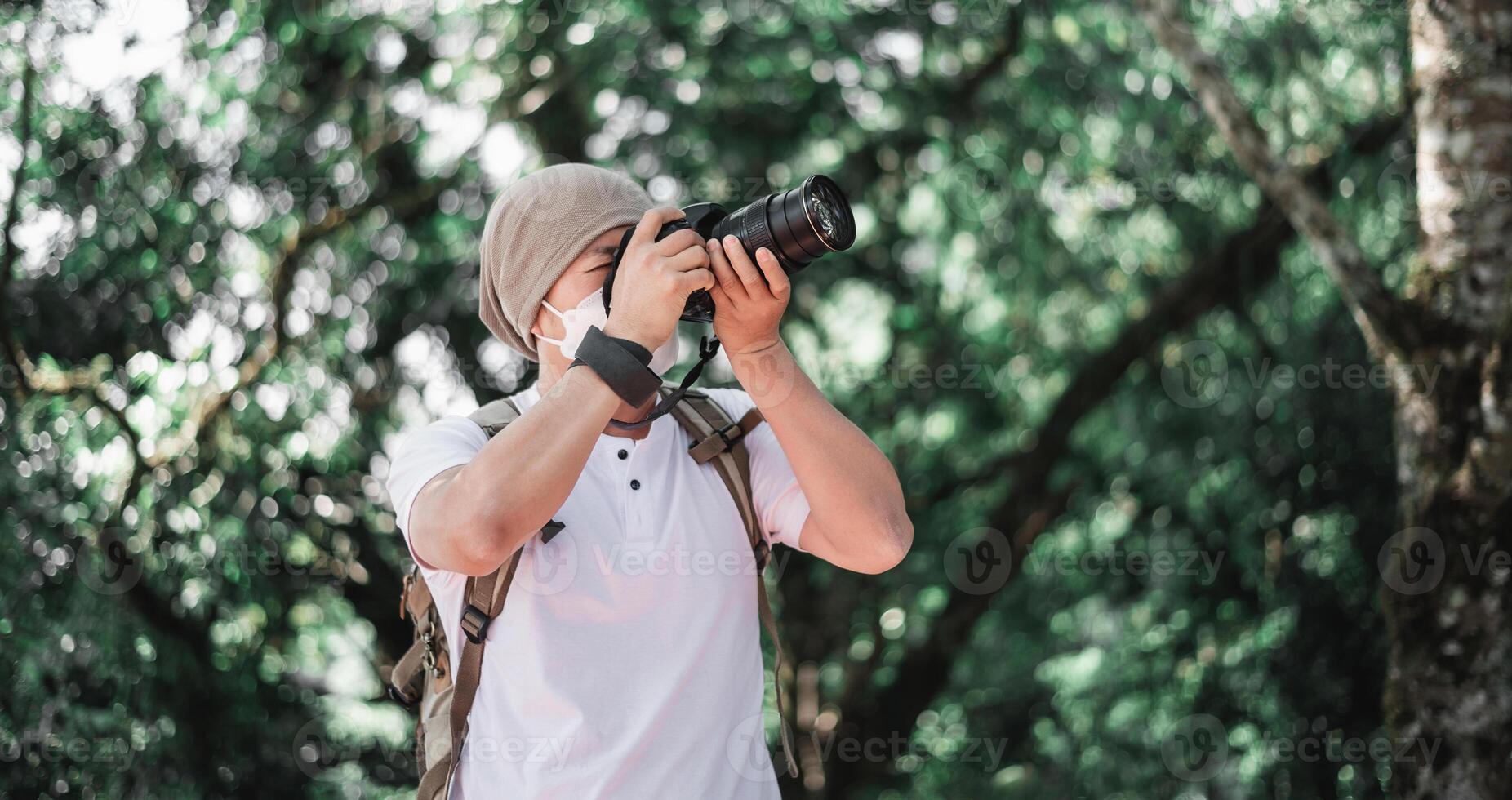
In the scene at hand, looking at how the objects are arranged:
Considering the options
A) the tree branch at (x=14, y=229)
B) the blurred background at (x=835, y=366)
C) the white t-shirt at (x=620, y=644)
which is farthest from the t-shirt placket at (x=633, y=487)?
the tree branch at (x=14, y=229)

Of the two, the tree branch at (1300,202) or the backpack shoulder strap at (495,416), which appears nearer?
the backpack shoulder strap at (495,416)

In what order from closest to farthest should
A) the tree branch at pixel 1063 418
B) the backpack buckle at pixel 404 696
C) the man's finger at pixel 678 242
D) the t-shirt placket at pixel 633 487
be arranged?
1. the man's finger at pixel 678 242
2. the t-shirt placket at pixel 633 487
3. the backpack buckle at pixel 404 696
4. the tree branch at pixel 1063 418

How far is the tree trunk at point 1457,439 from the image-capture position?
2924mm

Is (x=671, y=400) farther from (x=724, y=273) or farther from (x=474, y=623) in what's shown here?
(x=474, y=623)

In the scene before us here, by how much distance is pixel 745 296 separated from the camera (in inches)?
64.9

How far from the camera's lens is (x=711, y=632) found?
5.46 feet

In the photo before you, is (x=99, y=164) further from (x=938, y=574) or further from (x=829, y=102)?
(x=938, y=574)

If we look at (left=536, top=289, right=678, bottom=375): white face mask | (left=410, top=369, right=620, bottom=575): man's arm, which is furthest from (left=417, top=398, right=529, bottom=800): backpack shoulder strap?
(left=536, top=289, right=678, bottom=375): white face mask

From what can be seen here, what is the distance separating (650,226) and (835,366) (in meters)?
3.05

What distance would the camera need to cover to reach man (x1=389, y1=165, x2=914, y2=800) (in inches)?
60.4

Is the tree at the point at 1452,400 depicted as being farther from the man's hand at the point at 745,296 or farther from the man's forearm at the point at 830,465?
the man's hand at the point at 745,296

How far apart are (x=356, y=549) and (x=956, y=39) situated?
8.82 ft

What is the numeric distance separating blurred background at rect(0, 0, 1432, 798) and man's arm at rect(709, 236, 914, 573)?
2.20 m

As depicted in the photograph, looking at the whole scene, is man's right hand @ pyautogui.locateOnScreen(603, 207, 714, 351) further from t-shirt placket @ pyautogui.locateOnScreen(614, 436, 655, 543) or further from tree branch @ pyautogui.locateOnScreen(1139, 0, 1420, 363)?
tree branch @ pyautogui.locateOnScreen(1139, 0, 1420, 363)
